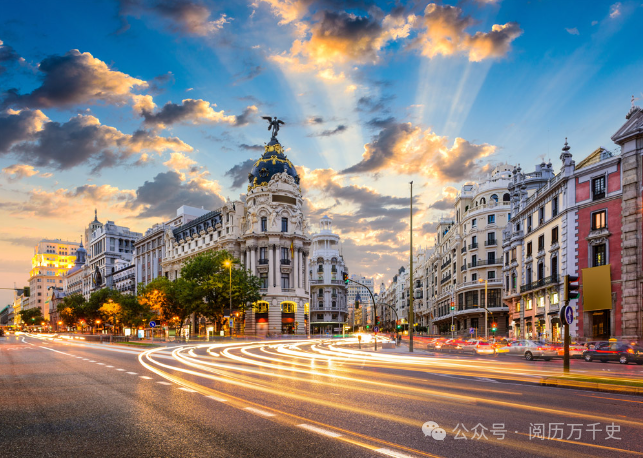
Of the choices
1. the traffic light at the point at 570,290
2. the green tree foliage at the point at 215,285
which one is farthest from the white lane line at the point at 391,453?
the green tree foliage at the point at 215,285

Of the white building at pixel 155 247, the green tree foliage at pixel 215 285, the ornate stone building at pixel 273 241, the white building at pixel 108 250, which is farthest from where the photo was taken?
the white building at pixel 108 250

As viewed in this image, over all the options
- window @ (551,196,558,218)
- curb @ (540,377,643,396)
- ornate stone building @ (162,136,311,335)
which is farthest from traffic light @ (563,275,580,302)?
ornate stone building @ (162,136,311,335)

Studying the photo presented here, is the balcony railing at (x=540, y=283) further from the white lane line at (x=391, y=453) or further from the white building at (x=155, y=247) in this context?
the white building at (x=155, y=247)

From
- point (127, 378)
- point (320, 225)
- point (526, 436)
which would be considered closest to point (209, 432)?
point (526, 436)

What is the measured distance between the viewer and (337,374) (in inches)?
786

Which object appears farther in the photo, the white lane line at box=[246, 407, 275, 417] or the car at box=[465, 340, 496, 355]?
the car at box=[465, 340, 496, 355]

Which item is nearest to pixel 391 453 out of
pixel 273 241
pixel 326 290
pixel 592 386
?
pixel 592 386

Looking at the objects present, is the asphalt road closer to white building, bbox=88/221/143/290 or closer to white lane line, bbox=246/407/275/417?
white lane line, bbox=246/407/275/417

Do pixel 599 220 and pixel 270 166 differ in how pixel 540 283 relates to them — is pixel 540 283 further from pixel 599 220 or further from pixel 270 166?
pixel 270 166

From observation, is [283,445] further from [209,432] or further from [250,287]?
[250,287]

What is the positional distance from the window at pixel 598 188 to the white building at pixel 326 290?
10192 cm

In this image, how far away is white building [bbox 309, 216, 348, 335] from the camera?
145 metres

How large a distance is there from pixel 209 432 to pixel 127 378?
10.6 meters

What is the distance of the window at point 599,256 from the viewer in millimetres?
43719
